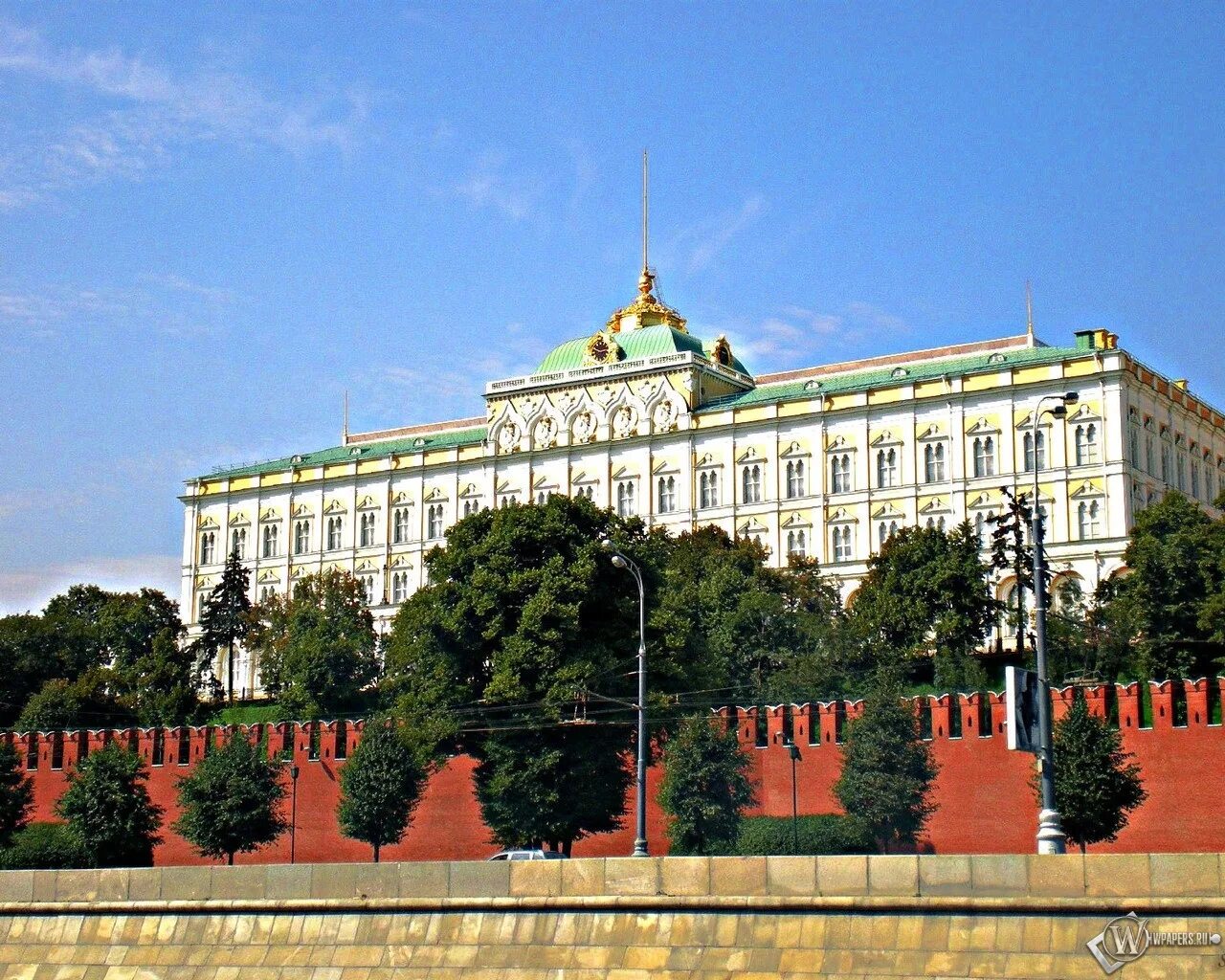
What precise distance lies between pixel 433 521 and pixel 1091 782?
208 feet

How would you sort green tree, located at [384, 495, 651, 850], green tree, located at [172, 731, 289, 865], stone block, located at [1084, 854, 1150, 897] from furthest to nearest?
green tree, located at [172, 731, 289, 865] → green tree, located at [384, 495, 651, 850] → stone block, located at [1084, 854, 1150, 897]

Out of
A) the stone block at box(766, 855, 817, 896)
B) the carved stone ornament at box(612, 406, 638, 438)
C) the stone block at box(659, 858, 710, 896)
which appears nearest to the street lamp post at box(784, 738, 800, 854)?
the stone block at box(659, 858, 710, 896)

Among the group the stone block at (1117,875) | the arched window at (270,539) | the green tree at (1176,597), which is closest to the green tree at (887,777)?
the green tree at (1176,597)

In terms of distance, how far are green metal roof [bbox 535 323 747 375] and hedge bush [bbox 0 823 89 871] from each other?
48.5 meters

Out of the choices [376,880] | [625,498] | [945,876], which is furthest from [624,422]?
[945,876]

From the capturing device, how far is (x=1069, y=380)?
96.3 meters

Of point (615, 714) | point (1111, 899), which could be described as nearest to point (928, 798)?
point (615, 714)

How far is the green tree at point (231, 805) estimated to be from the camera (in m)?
68.2

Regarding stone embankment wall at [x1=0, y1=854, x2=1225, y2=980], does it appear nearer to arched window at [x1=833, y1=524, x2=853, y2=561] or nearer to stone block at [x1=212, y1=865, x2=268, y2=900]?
stone block at [x1=212, y1=865, x2=268, y2=900]

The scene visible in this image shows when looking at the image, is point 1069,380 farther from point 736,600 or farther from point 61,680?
point 61,680

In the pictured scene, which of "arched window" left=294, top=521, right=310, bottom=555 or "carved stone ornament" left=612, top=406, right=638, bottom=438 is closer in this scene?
"carved stone ornament" left=612, top=406, right=638, bottom=438

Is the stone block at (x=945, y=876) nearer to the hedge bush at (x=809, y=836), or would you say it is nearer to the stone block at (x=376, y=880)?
the stone block at (x=376, y=880)

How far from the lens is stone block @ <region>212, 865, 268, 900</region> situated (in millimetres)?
33906

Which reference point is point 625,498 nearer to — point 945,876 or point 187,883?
point 187,883
